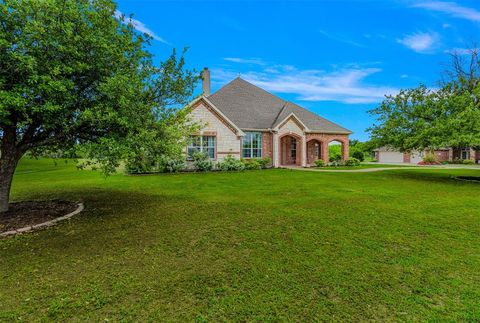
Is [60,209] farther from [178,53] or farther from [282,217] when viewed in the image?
[282,217]

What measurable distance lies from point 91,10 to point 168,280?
6.56 metres

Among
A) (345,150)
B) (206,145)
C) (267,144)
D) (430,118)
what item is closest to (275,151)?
(267,144)

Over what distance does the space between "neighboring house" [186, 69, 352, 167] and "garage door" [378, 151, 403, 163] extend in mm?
27315

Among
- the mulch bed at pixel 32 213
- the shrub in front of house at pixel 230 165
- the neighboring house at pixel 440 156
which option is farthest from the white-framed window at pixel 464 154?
the mulch bed at pixel 32 213

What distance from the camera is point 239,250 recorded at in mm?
4836

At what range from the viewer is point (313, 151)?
96.8ft

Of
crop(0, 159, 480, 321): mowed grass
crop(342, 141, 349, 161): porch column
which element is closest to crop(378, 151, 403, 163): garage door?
crop(342, 141, 349, 161): porch column

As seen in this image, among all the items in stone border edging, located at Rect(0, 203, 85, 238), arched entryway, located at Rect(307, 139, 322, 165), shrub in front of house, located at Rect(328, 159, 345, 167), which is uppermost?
arched entryway, located at Rect(307, 139, 322, 165)

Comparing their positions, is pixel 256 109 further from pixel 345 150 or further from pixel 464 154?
pixel 464 154

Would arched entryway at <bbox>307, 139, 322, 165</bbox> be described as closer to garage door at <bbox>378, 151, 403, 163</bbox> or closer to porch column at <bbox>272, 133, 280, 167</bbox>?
porch column at <bbox>272, 133, 280, 167</bbox>

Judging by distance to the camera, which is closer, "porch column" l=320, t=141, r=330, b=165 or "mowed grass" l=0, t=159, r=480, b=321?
"mowed grass" l=0, t=159, r=480, b=321

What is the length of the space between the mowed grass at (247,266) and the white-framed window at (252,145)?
1655 centimetres

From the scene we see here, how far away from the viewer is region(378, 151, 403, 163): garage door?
50.1 m

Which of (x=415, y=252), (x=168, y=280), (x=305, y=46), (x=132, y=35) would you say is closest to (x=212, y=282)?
(x=168, y=280)
